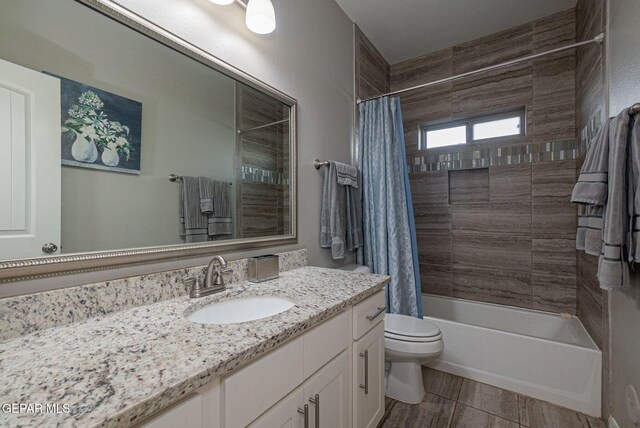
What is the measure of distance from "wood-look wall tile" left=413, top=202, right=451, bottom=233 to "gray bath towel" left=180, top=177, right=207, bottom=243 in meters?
2.16

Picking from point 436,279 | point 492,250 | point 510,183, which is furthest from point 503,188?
point 436,279

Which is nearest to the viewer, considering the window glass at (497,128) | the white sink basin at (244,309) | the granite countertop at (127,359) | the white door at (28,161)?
the granite countertop at (127,359)

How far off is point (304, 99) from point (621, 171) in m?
1.53

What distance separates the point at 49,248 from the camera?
764 mm

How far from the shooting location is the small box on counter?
1.25 m

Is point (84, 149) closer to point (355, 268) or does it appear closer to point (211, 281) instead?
point (211, 281)

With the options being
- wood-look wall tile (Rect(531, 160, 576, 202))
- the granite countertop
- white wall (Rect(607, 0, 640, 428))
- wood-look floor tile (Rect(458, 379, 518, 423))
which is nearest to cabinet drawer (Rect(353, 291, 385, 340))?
the granite countertop

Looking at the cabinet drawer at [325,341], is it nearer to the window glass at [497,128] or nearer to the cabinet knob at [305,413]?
the cabinet knob at [305,413]

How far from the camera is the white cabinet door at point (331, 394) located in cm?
87

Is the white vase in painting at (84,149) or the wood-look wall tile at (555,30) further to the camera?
the wood-look wall tile at (555,30)

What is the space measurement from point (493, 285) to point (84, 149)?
2.83m

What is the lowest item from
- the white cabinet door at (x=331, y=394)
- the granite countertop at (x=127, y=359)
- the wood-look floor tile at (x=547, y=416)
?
the wood-look floor tile at (x=547, y=416)

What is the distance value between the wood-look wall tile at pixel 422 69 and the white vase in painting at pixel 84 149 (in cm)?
275

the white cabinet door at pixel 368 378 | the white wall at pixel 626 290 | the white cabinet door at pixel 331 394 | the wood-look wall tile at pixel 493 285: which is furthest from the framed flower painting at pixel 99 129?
the wood-look wall tile at pixel 493 285
